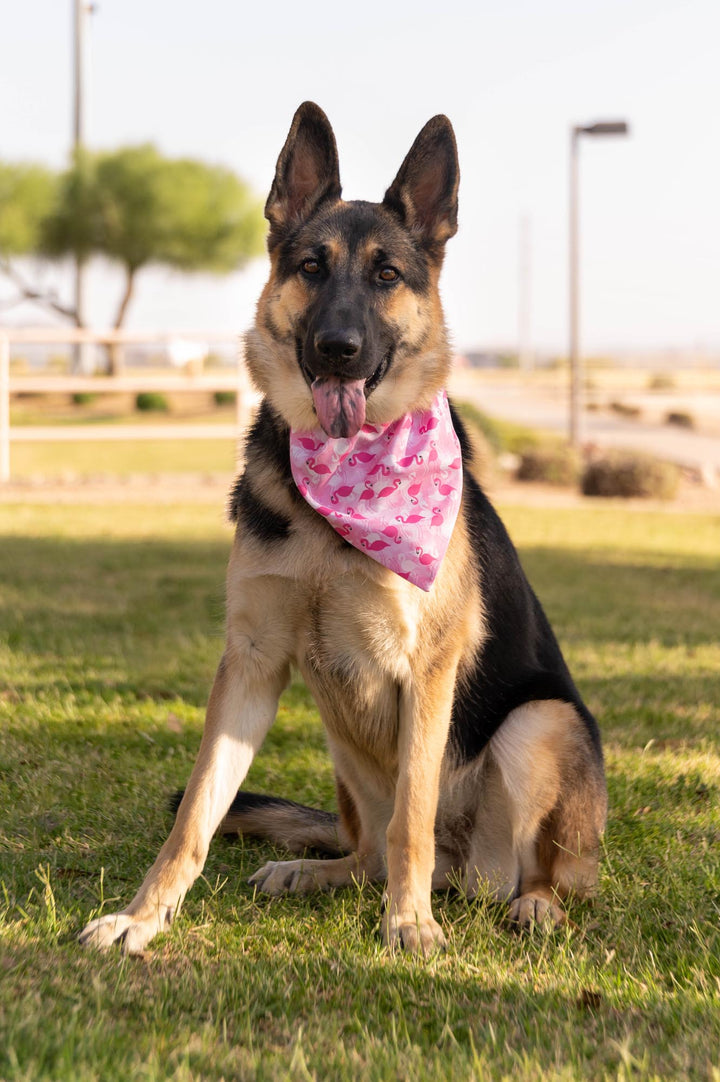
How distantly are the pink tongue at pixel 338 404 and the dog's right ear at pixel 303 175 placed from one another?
2.12 ft

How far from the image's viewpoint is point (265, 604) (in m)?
3.47

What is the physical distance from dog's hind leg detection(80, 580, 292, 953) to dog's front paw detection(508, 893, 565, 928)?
37.7 inches

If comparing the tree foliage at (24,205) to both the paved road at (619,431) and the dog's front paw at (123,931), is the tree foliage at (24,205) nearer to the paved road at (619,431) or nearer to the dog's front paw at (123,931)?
the paved road at (619,431)

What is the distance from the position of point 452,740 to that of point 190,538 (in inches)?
328

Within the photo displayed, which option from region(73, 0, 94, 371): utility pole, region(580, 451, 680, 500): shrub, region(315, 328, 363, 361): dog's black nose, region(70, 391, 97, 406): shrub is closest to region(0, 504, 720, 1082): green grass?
region(315, 328, 363, 361): dog's black nose

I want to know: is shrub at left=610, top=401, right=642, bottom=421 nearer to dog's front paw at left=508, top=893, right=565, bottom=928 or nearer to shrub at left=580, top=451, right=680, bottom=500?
shrub at left=580, top=451, right=680, bottom=500

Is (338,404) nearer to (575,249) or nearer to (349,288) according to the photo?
(349,288)

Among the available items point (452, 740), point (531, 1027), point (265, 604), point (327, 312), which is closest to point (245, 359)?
point (327, 312)

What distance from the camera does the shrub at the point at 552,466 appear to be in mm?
17906

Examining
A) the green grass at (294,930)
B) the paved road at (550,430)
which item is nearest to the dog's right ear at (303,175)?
the paved road at (550,430)

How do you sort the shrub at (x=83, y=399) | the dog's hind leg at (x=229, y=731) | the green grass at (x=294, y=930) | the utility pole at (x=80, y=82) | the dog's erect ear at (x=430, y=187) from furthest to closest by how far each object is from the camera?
the shrub at (x=83, y=399)
the utility pole at (x=80, y=82)
the dog's erect ear at (x=430, y=187)
the dog's hind leg at (x=229, y=731)
the green grass at (x=294, y=930)

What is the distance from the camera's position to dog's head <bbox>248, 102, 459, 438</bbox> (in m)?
3.53

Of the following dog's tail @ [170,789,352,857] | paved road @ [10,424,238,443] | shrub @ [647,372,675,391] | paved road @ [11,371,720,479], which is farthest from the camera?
shrub @ [647,372,675,391]

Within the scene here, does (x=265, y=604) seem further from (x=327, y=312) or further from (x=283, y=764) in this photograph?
(x=283, y=764)
